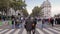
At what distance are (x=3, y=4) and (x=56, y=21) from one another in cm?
1915

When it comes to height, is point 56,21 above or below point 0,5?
below

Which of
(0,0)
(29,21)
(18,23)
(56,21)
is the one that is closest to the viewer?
(29,21)

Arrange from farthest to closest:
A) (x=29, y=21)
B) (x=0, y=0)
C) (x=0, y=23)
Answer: (x=0, y=0) < (x=0, y=23) < (x=29, y=21)

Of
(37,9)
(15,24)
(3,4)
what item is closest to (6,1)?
(3,4)

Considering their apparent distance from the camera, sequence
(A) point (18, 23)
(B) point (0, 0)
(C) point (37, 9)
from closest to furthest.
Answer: (A) point (18, 23), (B) point (0, 0), (C) point (37, 9)

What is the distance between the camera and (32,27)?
11859 mm

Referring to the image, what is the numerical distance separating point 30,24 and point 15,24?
16937 millimetres

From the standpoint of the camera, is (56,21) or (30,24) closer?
(30,24)

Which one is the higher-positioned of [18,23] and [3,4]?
[3,4]

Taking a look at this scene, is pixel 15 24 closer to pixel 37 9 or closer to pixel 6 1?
pixel 6 1

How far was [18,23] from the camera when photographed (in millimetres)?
27984

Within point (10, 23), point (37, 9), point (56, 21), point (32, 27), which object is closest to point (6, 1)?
point (56, 21)

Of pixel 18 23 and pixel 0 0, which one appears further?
pixel 0 0

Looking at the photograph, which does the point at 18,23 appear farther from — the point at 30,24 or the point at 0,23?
the point at 30,24
